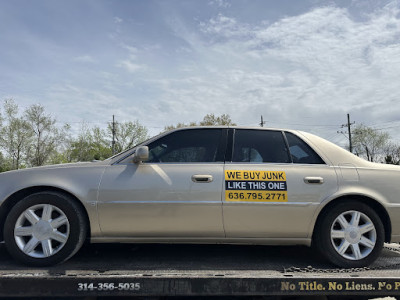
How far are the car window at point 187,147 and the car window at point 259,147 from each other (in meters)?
0.21

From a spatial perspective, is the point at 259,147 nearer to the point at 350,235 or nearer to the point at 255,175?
the point at 255,175

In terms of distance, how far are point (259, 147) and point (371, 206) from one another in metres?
1.20

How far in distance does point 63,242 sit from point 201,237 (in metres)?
1.25

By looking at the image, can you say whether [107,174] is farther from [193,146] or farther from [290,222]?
[290,222]

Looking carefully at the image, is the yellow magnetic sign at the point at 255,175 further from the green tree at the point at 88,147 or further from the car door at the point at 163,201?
the green tree at the point at 88,147

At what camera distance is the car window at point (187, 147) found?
307cm

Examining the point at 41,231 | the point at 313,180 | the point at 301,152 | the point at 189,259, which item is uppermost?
the point at 301,152

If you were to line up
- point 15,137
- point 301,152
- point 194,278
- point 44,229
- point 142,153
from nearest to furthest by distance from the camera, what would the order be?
1. point 194,278
2. point 44,229
3. point 142,153
4. point 301,152
5. point 15,137

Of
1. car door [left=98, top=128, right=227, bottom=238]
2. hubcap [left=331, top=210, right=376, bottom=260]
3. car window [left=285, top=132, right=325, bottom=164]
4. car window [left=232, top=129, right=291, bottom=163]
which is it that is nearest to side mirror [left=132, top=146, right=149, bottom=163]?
car door [left=98, top=128, right=227, bottom=238]

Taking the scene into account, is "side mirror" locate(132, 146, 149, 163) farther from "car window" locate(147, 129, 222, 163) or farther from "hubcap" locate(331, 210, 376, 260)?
"hubcap" locate(331, 210, 376, 260)

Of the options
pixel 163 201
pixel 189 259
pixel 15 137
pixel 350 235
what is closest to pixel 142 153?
pixel 163 201

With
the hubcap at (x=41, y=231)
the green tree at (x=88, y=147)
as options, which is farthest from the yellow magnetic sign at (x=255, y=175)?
the green tree at (x=88, y=147)

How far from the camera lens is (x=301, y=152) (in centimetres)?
312

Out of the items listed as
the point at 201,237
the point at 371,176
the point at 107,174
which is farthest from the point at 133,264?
the point at 371,176
